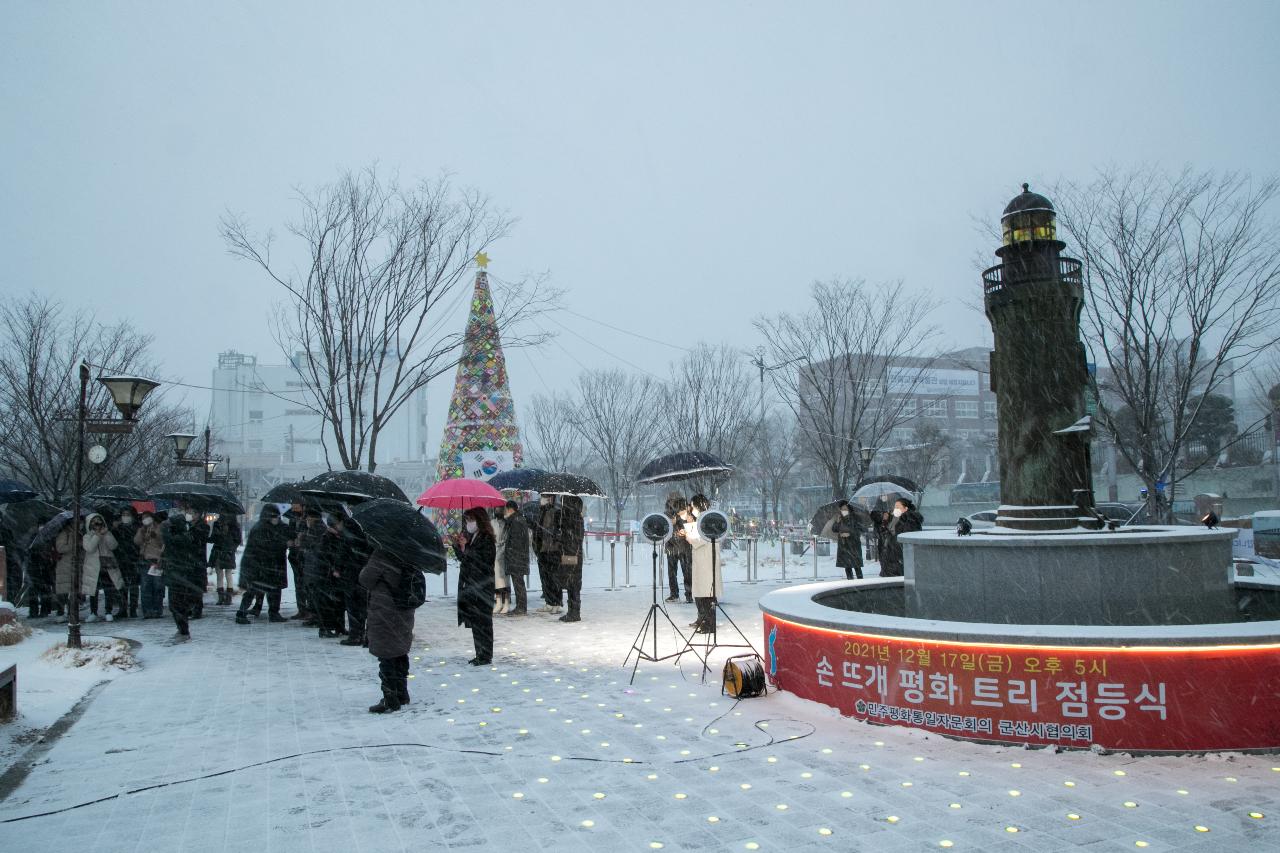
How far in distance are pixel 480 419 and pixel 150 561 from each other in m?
9.36

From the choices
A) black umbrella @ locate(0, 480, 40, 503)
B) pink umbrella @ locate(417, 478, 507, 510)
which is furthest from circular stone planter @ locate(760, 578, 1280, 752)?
black umbrella @ locate(0, 480, 40, 503)

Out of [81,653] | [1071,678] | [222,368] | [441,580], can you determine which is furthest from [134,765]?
[222,368]

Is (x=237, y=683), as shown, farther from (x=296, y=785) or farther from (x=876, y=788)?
(x=876, y=788)

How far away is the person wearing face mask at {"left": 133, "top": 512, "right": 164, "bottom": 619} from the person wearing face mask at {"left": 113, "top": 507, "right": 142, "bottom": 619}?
0.09 meters

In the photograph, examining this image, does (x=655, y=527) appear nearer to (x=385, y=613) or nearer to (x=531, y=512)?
(x=385, y=613)

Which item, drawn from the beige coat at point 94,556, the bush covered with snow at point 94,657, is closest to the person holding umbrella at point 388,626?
the bush covered with snow at point 94,657

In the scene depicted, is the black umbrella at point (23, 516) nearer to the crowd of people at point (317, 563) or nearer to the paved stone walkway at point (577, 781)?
the crowd of people at point (317, 563)

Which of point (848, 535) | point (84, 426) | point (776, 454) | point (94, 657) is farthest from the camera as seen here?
point (776, 454)

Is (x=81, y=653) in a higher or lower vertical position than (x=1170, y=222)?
lower

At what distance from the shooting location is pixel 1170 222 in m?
13.6

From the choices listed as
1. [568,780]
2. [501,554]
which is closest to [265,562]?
[501,554]

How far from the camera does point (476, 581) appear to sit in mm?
9141

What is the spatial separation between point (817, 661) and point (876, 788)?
74.2 inches

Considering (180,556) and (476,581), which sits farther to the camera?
(180,556)
